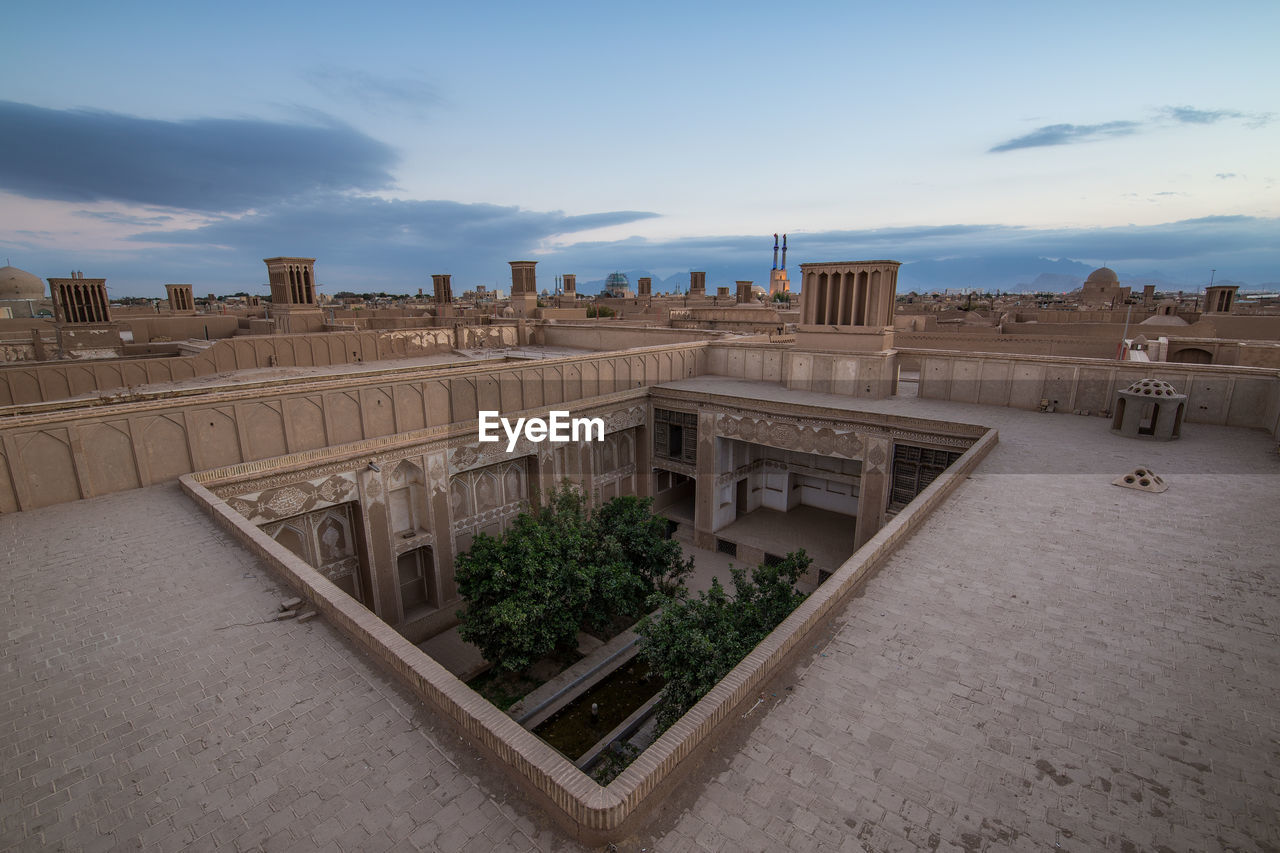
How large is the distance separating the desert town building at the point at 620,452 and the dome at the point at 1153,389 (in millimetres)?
62

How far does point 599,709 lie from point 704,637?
413 centimetres

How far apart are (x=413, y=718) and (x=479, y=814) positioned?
1.07 meters

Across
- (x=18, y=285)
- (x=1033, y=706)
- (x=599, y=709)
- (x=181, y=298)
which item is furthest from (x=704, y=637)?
(x=18, y=285)

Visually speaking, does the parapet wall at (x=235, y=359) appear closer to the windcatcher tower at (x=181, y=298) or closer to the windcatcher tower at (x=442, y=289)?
the windcatcher tower at (x=442, y=289)

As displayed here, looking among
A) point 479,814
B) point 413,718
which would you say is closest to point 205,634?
point 413,718

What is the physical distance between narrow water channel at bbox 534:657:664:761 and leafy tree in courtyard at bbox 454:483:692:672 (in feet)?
3.59

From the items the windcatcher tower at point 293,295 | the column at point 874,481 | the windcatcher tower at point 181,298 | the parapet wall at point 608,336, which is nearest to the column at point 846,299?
the column at point 874,481

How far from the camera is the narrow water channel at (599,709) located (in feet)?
31.4

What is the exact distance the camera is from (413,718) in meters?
4.47

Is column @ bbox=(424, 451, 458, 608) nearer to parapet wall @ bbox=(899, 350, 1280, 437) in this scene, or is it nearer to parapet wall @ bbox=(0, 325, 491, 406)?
parapet wall @ bbox=(0, 325, 491, 406)

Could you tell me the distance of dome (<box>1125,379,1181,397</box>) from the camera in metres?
11.6

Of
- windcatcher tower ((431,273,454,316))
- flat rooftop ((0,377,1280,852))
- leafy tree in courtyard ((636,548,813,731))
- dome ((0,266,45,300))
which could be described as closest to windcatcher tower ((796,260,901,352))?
leafy tree in courtyard ((636,548,813,731))

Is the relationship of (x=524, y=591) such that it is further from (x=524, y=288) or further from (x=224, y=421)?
(x=524, y=288)

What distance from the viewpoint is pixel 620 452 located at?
17141 mm
